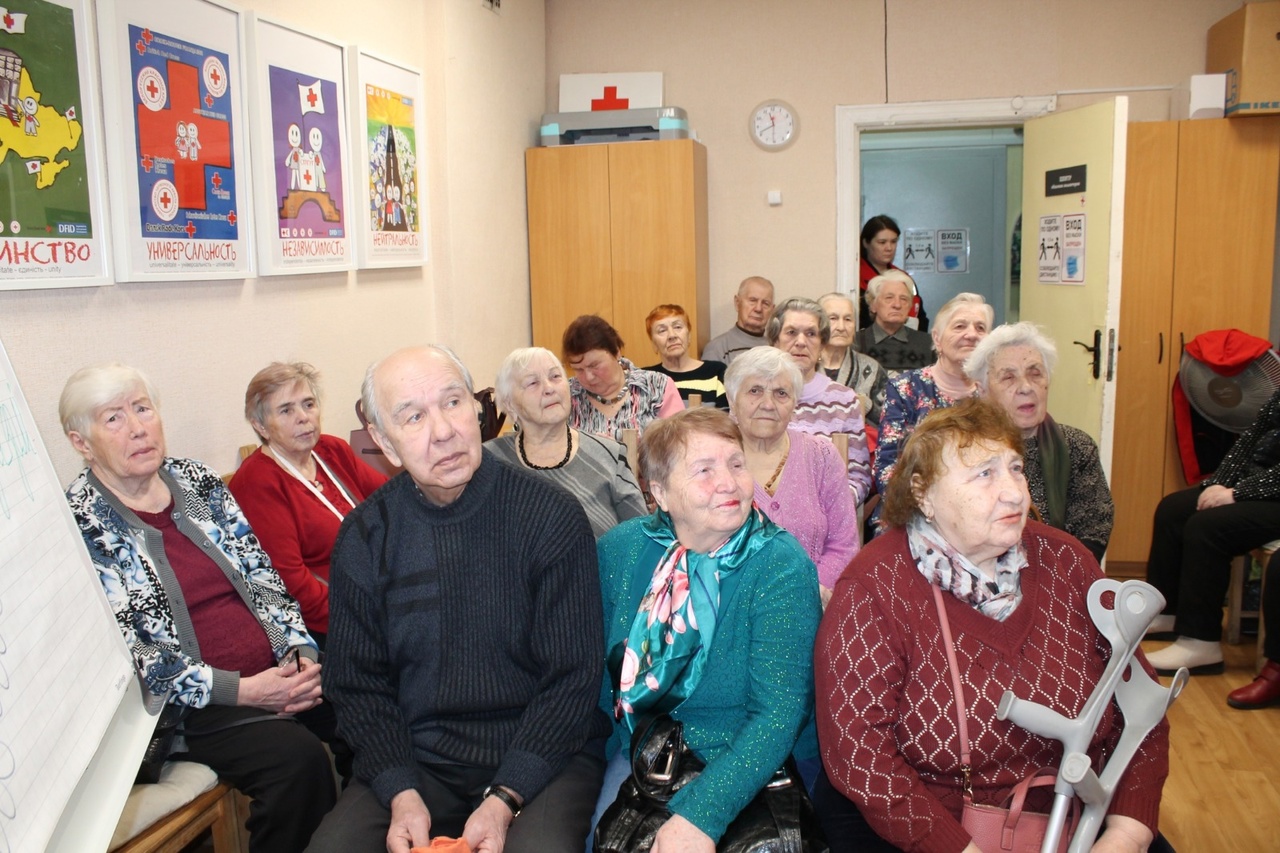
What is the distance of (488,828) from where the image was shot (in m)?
1.72

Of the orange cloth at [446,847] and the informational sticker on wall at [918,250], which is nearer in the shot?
the orange cloth at [446,847]

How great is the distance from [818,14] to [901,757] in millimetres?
4731

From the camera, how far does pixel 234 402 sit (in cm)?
311

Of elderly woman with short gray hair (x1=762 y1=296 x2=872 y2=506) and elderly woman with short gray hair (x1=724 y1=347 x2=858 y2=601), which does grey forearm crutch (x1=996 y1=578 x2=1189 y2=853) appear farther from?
elderly woman with short gray hair (x1=762 y1=296 x2=872 y2=506)

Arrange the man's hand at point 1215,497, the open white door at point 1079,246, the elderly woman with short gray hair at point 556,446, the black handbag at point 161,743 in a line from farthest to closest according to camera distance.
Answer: the open white door at point 1079,246 → the man's hand at point 1215,497 → the elderly woman with short gray hair at point 556,446 → the black handbag at point 161,743

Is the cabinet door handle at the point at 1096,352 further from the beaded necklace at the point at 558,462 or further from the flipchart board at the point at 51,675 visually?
the flipchart board at the point at 51,675

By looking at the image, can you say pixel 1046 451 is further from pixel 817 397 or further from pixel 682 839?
pixel 682 839

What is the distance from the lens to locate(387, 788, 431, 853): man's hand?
1.74 meters

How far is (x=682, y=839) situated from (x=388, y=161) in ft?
10.1

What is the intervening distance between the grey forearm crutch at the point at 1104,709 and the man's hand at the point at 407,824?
38.3 inches

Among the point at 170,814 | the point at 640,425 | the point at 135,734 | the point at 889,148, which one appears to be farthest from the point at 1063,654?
Answer: the point at 889,148

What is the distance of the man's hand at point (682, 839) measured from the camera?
1.67 m

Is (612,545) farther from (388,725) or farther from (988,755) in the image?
(988,755)

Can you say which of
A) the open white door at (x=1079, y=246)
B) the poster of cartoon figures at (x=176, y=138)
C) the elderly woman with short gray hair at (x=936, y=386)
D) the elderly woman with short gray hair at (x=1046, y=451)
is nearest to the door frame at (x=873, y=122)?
the open white door at (x=1079, y=246)
